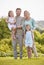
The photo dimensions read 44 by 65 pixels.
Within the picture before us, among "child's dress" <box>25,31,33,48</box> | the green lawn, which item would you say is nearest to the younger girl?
"child's dress" <box>25,31,33,48</box>

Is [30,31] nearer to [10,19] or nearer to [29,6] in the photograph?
[10,19]

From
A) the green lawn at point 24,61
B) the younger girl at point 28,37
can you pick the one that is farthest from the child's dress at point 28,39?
the green lawn at point 24,61

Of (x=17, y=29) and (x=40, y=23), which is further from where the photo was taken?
(x=40, y=23)

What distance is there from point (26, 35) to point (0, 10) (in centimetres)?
95

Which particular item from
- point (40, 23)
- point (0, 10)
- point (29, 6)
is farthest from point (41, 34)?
point (0, 10)

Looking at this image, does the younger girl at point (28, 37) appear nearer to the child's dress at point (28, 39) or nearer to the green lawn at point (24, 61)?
the child's dress at point (28, 39)

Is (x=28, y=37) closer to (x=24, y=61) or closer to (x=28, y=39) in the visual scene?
(x=28, y=39)

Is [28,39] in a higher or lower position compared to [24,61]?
higher

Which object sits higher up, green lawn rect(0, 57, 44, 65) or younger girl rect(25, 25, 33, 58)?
younger girl rect(25, 25, 33, 58)

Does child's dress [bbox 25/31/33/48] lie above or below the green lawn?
above

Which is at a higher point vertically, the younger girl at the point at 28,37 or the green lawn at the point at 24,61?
the younger girl at the point at 28,37

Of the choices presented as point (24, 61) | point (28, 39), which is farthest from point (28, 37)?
Answer: point (24, 61)

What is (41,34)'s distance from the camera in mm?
4367

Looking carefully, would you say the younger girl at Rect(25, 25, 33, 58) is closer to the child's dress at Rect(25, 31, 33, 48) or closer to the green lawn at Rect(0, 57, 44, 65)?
the child's dress at Rect(25, 31, 33, 48)
